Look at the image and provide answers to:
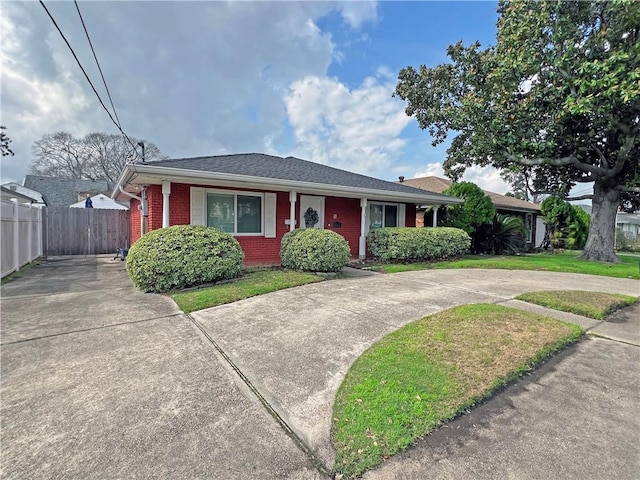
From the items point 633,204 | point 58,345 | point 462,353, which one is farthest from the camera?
point 633,204

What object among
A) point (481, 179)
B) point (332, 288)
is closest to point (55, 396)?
point (332, 288)

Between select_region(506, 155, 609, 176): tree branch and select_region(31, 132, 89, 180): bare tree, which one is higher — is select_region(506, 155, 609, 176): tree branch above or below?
below

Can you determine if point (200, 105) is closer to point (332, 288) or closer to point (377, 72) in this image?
point (377, 72)

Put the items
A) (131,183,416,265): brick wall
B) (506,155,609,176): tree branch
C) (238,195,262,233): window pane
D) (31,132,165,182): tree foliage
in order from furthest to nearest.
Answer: (31,132,165,182): tree foliage
(506,155,609,176): tree branch
(238,195,262,233): window pane
(131,183,416,265): brick wall

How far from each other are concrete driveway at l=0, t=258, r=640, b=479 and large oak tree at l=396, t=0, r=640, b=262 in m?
8.00

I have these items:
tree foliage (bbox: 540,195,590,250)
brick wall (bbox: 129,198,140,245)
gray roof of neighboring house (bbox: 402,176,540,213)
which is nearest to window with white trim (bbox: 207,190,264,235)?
brick wall (bbox: 129,198,140,245)

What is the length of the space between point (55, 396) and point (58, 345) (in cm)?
128

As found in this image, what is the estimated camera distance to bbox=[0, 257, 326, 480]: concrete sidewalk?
1.84 metres

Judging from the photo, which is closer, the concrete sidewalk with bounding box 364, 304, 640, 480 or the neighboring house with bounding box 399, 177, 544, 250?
the concrete sidewalk with bounding box 364, 304, 640, 480

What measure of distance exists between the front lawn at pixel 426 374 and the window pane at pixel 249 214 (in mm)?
6213

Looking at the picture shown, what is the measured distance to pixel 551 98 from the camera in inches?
423

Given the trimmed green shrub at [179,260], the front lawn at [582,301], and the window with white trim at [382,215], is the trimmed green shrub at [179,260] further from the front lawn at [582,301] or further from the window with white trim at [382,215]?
the window with white trim at [382,215]

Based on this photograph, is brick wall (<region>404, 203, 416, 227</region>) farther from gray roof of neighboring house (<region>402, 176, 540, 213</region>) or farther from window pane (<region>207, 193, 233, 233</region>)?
window pane (<region>207, 193, 233, 233</region>)

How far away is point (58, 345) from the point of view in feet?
11.6
